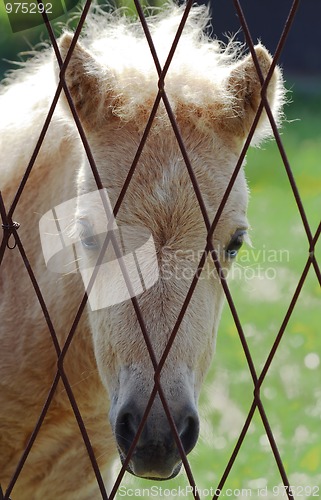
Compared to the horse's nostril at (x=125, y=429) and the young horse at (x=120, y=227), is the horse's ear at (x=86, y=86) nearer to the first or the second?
the young horse at (x=120, y=227)

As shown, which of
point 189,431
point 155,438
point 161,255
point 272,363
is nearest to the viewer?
point 155,438

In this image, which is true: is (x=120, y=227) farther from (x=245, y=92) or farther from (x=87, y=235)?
(x=245, y=92)

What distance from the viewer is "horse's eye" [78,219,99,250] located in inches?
93.8

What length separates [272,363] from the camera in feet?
17.8

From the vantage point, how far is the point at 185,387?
204 cm

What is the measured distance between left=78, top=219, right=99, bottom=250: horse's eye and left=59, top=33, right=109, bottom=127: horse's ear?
0.35m

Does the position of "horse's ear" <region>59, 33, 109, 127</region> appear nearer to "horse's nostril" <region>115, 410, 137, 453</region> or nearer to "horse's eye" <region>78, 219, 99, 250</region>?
"horse's eye" <region>78, 219, 99, 250</region>

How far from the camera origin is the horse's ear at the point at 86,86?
8.05 feet

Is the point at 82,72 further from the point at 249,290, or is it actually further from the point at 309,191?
the point at 309,191

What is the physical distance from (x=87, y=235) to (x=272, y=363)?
10.8 feet

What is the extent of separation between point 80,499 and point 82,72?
1.75 meters

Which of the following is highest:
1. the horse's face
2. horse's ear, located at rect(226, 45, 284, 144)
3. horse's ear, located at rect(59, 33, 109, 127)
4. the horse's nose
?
horse's ear, located at rect(226, 45, 284, 144)

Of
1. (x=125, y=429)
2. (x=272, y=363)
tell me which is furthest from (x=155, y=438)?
(x=272, y=363)

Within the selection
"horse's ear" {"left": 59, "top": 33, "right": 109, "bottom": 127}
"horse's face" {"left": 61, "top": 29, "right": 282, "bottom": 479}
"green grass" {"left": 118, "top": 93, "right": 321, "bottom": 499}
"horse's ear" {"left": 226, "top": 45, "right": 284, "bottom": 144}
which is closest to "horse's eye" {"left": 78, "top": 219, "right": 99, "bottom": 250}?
"horse's face" {"left": 61, "top": 29, "right": 282, "bottom": 479}
